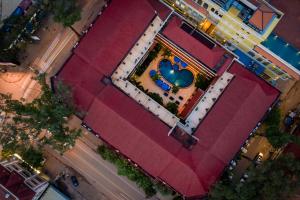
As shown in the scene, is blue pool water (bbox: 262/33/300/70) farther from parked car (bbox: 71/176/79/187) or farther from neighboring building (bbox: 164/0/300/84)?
parked car (bbox: 71/176/79/187)

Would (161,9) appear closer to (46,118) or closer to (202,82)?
(202,82)

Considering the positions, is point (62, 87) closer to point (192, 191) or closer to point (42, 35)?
point (42, 35)

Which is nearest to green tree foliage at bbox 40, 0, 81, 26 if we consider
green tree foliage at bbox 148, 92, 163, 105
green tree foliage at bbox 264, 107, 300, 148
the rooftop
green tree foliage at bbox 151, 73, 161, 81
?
green tree foliage at bbox 151, 73, 161, 81

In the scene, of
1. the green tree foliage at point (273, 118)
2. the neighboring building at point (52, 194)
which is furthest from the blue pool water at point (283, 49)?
the neighboring building at point (52, 194)

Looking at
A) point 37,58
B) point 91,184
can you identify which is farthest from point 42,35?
point 91,184

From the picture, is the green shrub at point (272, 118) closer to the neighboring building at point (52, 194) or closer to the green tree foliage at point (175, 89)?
the green tree foliage at point (175, 89)

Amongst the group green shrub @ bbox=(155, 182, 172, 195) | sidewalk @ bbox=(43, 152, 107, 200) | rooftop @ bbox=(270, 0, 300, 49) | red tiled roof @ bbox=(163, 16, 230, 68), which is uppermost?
rooftop @ bbox=(270, 0, 300, 49)

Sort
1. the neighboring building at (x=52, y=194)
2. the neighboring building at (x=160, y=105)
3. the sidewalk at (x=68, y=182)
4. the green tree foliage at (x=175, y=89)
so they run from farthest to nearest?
the green tree foliage at (x=175, y=89) < the sidewalk at (x=68, y=182) < the neighboring building at (x=52, y=194) < the neighboring building at (x=160, y=105)

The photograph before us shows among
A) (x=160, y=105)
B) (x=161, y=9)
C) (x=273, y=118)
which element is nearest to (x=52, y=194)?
(x=160, y=105)
